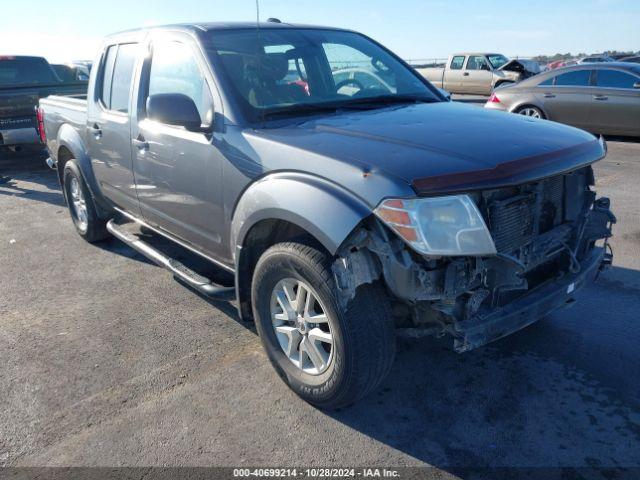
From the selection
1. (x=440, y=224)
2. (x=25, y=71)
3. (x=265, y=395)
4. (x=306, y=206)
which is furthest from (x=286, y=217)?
(x=25, y=71)

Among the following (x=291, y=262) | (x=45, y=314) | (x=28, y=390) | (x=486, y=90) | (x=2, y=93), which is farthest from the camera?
(x=486, y=90)

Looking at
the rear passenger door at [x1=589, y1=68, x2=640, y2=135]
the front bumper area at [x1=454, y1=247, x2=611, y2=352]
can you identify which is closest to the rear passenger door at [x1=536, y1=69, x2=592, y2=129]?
the rear passenger door at [x1=589, y1=68, x2=640, y2=135]

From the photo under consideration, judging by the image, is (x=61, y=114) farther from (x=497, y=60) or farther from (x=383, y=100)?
(x=497, y=60)

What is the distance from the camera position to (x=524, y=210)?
2715mm

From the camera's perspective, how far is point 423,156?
253 cm

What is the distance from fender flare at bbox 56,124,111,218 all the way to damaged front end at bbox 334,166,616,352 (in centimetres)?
341

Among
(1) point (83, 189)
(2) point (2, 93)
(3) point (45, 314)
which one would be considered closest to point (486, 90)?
(2) point (2, 93)

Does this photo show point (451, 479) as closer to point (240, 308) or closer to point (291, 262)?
point (291, 262)

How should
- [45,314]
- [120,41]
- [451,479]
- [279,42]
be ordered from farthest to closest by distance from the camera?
[120,41] < [45,314] < [279,42] < [451,479]

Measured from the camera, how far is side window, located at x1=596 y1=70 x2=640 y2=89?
10.2m

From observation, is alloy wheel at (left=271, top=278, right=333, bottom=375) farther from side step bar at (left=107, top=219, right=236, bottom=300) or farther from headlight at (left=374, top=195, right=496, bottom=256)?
headlight at (left=374, top=195, right=496, bottom=256)

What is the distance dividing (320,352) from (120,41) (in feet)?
10.7

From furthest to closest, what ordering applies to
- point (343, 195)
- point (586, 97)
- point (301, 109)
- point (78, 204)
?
point (586, 97) → point (78, 204) → point (301, 109) → point (343, 195)

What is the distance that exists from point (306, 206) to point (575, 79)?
33.0 ft
